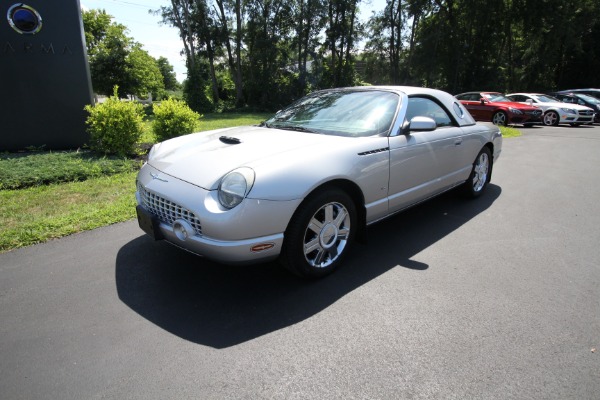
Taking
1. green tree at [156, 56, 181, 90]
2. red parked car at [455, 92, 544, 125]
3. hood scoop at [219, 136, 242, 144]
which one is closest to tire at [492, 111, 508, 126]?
red parked car at [455, 92, 544, 125]

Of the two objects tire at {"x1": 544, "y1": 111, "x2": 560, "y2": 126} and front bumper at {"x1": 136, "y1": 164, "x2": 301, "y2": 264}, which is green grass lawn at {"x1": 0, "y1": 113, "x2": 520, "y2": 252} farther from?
tire at {"x1": 544, "y1": 111, "x2": 560, "y2": 126}

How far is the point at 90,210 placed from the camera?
173 inches

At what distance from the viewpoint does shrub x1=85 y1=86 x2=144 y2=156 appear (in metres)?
6.88

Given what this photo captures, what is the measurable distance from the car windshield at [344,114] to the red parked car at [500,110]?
42.9ft

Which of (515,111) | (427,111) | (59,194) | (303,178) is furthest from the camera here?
(515,111)

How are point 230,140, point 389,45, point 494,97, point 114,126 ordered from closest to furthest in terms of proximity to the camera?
point 230,140 → point 114,126 → point 494,97 → point 389,45

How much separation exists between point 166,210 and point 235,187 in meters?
0.60

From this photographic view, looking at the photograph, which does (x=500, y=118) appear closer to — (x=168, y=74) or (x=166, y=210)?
(x=166, y=210)

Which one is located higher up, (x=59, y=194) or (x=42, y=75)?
(x=42, y=75)

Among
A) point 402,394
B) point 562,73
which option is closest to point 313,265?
point 402,394

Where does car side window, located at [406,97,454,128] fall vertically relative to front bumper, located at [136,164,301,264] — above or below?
above

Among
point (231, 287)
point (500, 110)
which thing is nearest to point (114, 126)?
point (231, 287)

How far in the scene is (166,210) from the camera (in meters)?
2.68

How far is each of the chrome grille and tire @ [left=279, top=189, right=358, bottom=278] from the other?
25.6 inches
